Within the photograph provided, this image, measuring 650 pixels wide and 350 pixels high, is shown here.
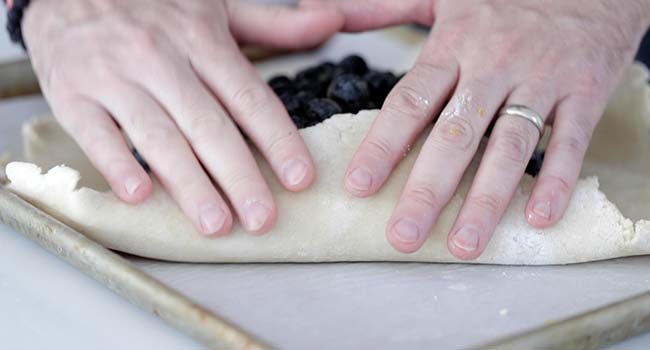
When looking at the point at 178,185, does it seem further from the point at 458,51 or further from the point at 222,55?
the point at 458,51

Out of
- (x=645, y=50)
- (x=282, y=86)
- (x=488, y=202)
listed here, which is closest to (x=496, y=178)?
→ (x=488, y=202)

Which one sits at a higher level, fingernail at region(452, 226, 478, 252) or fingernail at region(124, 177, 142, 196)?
fingernail at region(124, 177, 142, 196)

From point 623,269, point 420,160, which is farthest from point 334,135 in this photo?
point 623,269

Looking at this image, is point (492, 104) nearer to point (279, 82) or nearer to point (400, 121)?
point (400, 121)

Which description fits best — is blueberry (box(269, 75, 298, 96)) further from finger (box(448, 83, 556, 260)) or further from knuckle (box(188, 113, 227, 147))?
finger (box(448, 83, 556, 260))

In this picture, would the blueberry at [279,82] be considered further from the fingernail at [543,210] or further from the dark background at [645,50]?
the dark background at [645,50]

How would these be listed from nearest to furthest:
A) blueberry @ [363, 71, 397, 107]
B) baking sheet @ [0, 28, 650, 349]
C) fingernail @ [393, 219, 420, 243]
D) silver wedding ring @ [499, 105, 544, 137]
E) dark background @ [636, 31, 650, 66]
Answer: baking sheet @ [0, 28, 650, 349] → fingernail @ [393, 219, 420, 243] → silver wedding ring @ [499, 105, 544, 137] → blueberry @ [363, 71, 397, 107] → dark background @ [636, 31, 650, 66]

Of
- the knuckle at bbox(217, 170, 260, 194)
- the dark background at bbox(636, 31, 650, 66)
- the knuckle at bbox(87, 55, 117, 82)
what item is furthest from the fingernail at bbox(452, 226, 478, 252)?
the dark background at bbox(636, 31, 650, 66)
